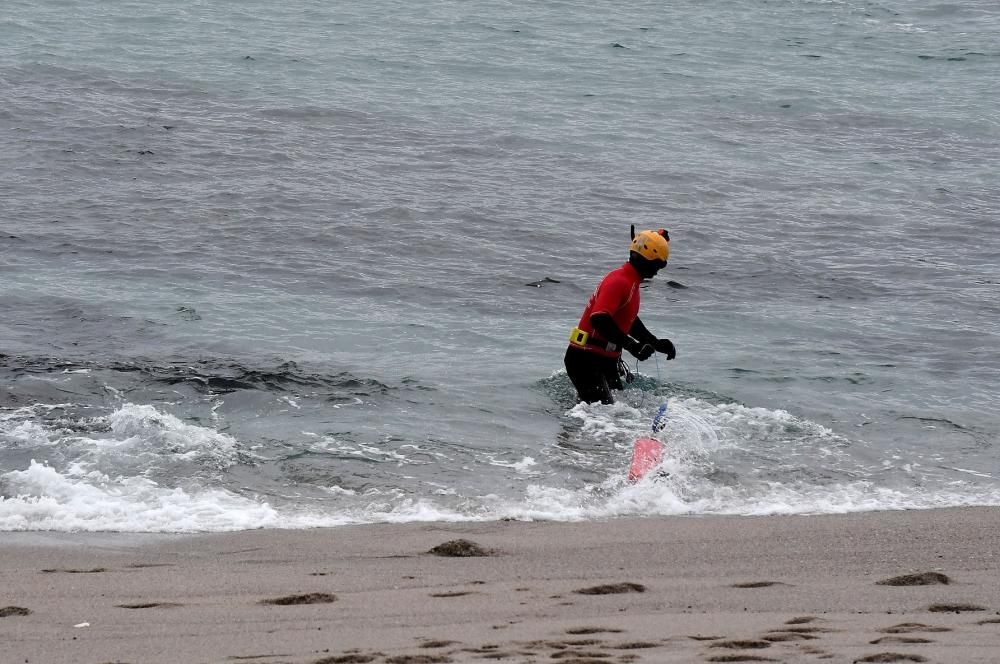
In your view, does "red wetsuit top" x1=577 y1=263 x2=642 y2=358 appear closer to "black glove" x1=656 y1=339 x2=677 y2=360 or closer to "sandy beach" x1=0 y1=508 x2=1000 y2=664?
"black glove" x1=656 y1=339 x2=677 y2=360

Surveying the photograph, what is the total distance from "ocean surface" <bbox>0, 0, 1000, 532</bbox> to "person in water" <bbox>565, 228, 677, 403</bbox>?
1.09 feet

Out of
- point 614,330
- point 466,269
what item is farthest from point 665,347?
point 466,269

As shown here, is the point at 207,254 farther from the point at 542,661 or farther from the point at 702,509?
the point at 542,661

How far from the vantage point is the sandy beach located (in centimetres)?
509

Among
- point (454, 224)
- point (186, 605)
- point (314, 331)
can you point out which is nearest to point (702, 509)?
point (186, 605)

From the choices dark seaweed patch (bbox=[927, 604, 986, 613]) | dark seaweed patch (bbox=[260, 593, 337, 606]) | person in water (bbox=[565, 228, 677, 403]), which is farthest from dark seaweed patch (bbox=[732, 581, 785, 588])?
person in water (bbox=[565, 228, 677, 403])

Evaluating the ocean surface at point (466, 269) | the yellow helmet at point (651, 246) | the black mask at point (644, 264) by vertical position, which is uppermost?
the yellow helmet at point (651, 246)

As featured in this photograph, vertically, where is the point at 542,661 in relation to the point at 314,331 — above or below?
above

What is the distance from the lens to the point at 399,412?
10.9 metres

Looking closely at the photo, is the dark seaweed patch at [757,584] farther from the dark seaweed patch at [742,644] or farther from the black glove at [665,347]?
the black glove at [665,347]

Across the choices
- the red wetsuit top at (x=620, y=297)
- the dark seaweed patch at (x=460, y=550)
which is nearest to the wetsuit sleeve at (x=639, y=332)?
the red wetsuit top at (x=620, y=297)

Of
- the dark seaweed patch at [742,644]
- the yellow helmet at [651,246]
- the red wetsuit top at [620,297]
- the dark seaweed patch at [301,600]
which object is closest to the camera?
the dark seaweed patch at [742,644]

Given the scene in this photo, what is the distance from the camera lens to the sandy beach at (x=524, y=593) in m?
5.09

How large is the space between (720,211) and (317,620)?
565 inches
